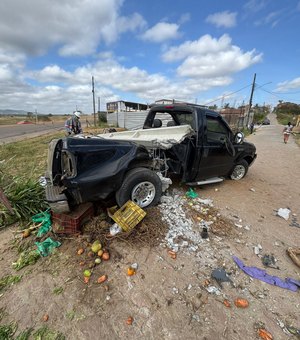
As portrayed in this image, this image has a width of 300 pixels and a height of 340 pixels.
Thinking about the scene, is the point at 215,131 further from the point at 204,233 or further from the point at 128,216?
the point at 128,216

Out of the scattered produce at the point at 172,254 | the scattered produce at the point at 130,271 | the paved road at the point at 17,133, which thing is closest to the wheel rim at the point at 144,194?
the scattered produce at the point at 172,254

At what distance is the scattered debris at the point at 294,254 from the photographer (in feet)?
8.75

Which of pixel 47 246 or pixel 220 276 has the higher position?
pixel 47 246

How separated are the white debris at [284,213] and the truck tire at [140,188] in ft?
8.39

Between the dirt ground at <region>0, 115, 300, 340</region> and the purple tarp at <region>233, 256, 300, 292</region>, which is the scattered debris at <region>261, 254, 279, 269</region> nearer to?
the dirt ground at <region>0, 115, 300, 340</region>

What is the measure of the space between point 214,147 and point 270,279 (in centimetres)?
265

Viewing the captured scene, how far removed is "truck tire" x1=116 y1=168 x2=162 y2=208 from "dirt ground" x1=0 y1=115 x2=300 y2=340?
311mm

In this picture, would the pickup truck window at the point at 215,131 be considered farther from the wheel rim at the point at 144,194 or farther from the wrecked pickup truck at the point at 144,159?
the wheel rim at the point at 144,194

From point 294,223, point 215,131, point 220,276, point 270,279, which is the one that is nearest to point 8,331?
point 220,276

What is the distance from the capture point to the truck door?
413cm

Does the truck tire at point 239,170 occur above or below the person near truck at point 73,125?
below

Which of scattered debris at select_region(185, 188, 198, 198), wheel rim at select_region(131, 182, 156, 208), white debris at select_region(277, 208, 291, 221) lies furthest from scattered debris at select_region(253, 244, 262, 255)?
wheel rim at select_region(131, 182, 156, 208)

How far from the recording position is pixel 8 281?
2.25 metres

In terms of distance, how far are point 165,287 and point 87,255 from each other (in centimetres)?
109
